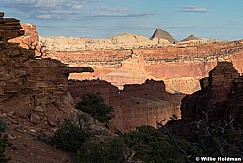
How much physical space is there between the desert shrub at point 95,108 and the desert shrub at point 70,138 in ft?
26.5

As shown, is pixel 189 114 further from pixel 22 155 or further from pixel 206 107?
pixel 22 155

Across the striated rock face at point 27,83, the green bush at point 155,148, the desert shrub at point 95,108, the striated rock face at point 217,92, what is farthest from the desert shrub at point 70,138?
the striated rock face at point 217,92

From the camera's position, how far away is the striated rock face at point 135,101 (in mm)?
33562

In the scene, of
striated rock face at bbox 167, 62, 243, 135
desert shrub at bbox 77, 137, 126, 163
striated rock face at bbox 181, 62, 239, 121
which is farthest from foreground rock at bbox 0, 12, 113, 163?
striated rock face at bbox 181, 62, 239, 121

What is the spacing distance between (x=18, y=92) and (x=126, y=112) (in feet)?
68.5

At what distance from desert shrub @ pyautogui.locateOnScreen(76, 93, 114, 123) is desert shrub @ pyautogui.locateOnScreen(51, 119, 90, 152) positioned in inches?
319

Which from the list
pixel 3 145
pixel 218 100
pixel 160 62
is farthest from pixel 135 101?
pixel 160 62

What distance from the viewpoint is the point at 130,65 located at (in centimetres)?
7881

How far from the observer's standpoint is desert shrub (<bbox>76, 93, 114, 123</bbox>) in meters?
23.1

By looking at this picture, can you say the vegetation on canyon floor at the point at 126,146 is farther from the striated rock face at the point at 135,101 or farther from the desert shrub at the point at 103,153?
the striated rock face at the point at 135,101

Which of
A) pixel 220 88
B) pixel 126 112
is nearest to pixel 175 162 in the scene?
pixel 220 88

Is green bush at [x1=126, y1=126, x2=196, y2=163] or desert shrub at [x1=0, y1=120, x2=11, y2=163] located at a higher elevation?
desert shrub at [x1=0, y1=120, x2=11, y2=163]

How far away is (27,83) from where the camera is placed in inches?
694

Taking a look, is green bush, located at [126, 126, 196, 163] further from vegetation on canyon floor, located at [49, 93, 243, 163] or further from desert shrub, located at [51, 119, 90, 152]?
desert shrub, located at [51, 119, 90, 152]
